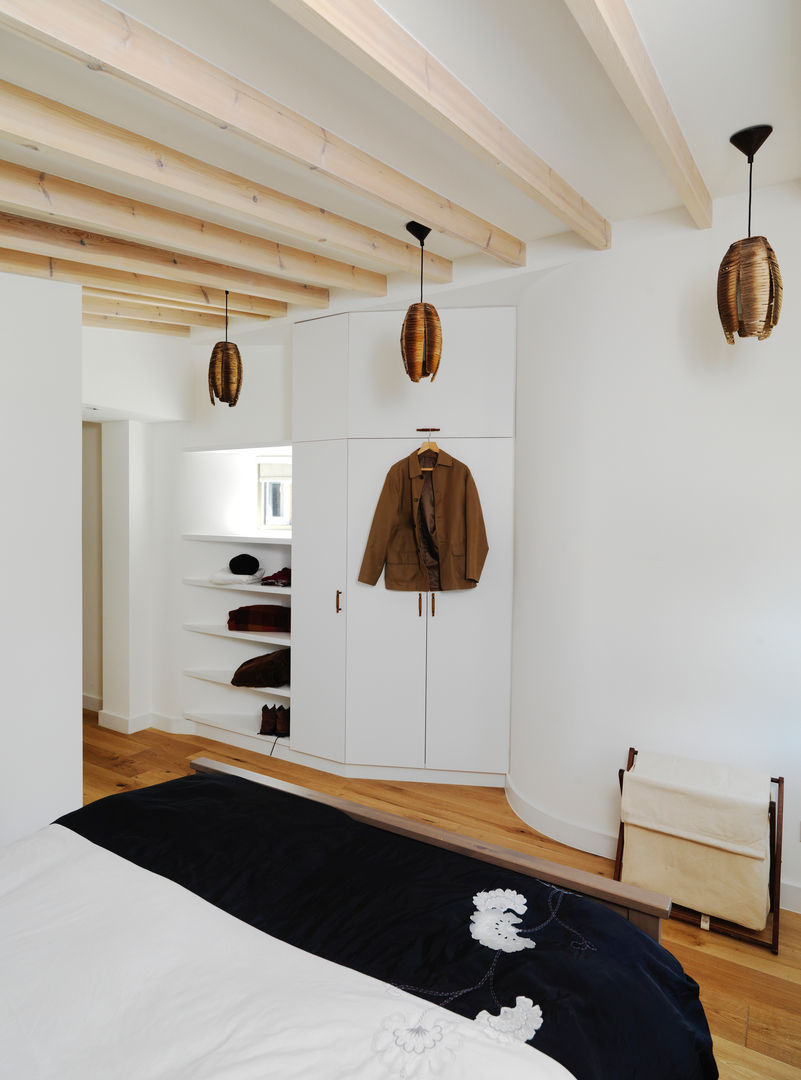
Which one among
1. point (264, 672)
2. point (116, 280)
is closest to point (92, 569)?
point (264, 672)

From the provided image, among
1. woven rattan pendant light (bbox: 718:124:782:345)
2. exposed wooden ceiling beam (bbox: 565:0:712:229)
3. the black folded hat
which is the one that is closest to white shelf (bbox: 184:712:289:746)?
the black folded hat

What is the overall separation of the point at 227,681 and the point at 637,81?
3641 millimetres

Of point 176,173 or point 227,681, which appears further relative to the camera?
point 227,681

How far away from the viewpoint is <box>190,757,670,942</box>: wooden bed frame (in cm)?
159

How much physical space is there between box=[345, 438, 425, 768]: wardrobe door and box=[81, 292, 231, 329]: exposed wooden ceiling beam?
1.25m

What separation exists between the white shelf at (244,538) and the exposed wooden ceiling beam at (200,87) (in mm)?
2068

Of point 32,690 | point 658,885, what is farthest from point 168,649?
point 658,885

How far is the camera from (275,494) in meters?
4.62

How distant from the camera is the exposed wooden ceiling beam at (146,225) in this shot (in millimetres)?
2301

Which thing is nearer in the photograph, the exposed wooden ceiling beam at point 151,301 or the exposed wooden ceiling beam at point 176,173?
the exposed wooden ceiling beam at point 176,173

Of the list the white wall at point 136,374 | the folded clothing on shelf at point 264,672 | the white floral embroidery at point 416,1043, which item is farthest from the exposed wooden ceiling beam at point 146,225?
the white floral embroidery at point 416,1043

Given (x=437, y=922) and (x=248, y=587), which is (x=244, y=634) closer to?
(x=248, y=587)

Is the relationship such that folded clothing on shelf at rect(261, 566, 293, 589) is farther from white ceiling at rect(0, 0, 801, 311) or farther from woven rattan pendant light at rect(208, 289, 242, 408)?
white ceiling at rect(0, 0, 801, 311)

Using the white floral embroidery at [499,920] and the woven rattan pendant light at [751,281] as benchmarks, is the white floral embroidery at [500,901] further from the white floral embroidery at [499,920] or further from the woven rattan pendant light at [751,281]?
the woven rattan pendant light at [751,281]
